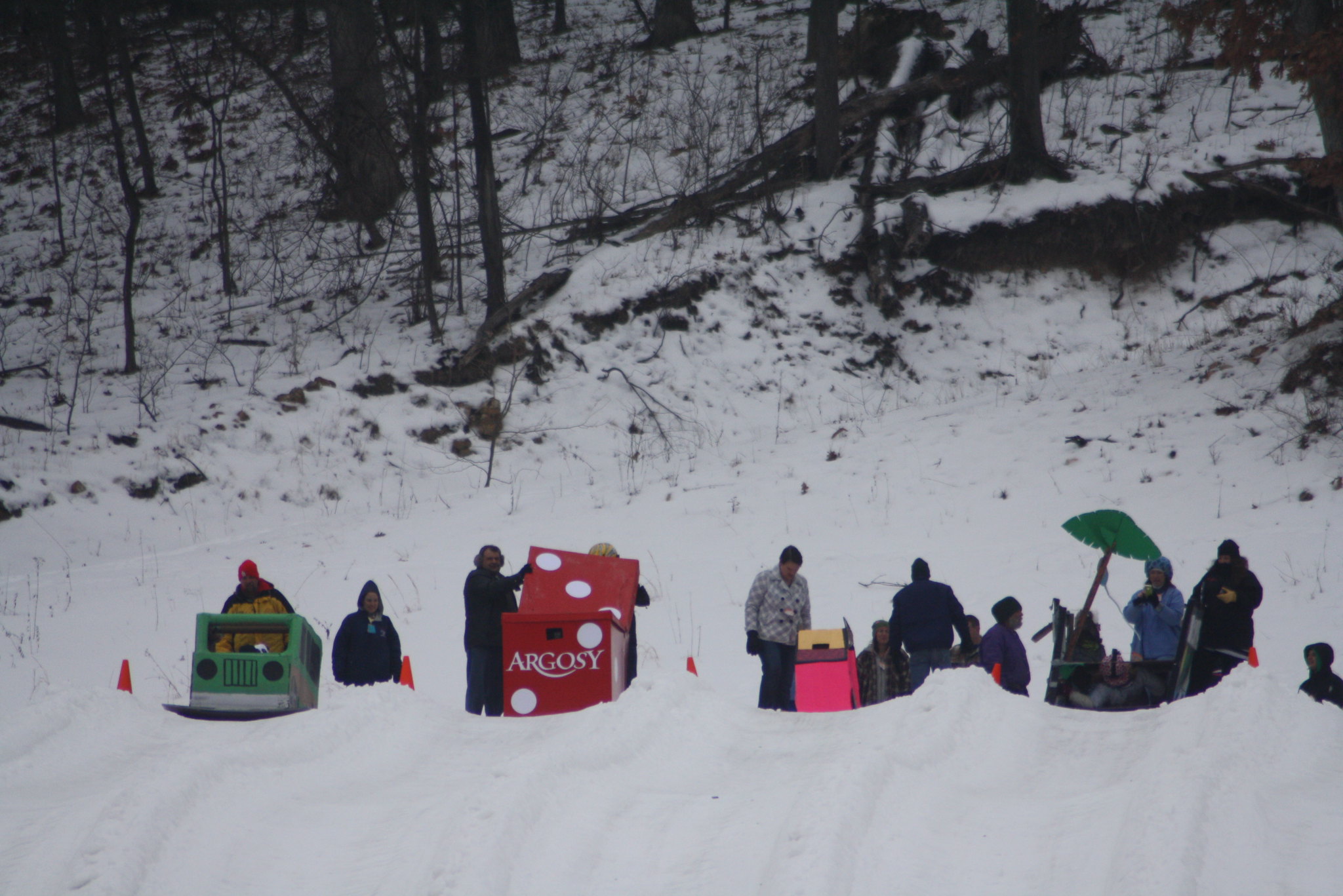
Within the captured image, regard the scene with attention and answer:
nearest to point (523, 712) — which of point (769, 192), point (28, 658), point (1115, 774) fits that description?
point (1115, 774)

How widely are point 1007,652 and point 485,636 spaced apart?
3.66 metres

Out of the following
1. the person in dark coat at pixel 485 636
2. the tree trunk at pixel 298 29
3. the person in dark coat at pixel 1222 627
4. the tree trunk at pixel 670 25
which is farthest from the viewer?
the tree trunk at pixel 670 25

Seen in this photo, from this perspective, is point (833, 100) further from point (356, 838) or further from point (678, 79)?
point (356, 838)

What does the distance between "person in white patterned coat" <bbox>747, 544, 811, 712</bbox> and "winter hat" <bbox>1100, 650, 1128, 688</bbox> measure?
6.75 ft

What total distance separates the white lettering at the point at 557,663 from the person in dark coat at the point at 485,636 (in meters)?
0.89

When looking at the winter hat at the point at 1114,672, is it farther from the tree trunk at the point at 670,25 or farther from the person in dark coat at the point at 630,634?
the tree trunk at the point at 670,25

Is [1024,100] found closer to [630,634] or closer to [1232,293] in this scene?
[1232,293]

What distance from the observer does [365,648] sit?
716 centimetres

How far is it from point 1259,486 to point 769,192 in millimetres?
10414

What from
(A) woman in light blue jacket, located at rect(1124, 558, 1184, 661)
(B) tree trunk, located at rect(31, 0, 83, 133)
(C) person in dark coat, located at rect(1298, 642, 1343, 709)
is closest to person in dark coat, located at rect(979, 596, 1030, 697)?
(A) woman in light blue jacket, located at rect(1124, 558, 1184, 661)

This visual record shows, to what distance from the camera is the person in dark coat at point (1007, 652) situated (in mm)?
6922

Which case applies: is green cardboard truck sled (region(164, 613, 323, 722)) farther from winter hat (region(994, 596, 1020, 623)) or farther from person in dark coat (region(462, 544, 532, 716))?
winter hat (region(994, 596, 1020, 623))

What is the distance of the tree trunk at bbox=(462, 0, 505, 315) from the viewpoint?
49.6ft

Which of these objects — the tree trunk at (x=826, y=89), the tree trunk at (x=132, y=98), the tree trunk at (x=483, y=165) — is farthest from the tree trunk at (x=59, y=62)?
the tree trunk at (x=826, y=89)
